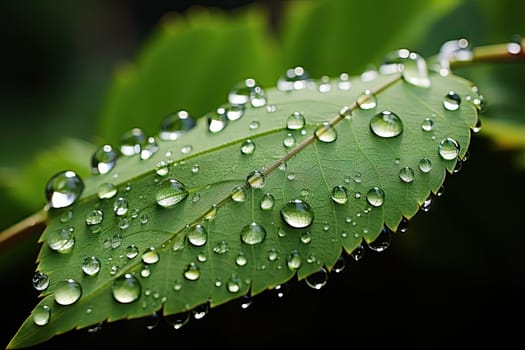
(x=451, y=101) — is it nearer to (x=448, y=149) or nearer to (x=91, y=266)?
(x=448, y=149)

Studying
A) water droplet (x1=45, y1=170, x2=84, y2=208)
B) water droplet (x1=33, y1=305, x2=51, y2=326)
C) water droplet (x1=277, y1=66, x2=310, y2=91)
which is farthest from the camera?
water droplet (x1=277, y1=66, x2=310, y2=91)

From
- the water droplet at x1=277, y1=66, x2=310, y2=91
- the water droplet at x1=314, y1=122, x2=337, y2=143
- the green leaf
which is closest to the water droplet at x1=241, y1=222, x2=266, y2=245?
Answer: the green leaf

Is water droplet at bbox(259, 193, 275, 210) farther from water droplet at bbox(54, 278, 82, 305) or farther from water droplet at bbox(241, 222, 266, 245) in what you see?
water droplet at bbox(54, 278, 82, 305)

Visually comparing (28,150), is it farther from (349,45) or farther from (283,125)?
(283,125)

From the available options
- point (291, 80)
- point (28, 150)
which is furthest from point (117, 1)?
point (291, 80)

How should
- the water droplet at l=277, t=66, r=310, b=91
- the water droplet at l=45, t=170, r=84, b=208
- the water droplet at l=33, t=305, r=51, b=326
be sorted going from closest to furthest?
the water droplet at l=33, t=305, r=51, b=326, the water droplet at l=45, t=170, r=84, b=208, the water droplet at l=277, t=66, r=310, b=91

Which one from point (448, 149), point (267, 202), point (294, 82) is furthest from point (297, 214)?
point (294, 82)
